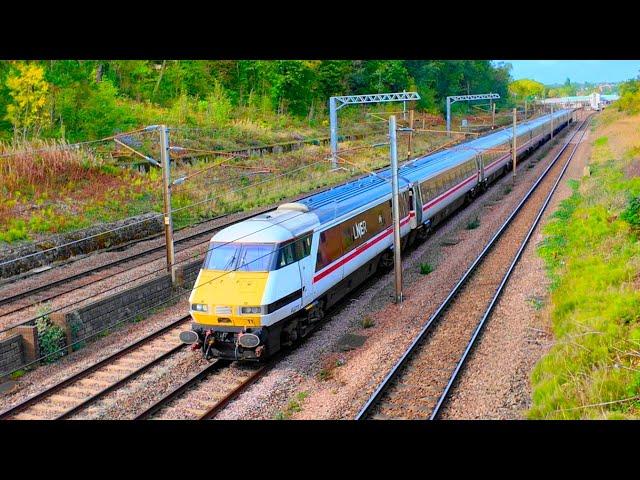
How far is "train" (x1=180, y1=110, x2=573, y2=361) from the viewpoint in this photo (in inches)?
545

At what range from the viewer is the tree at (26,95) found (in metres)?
32.2

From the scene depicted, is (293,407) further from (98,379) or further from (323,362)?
(98,379)

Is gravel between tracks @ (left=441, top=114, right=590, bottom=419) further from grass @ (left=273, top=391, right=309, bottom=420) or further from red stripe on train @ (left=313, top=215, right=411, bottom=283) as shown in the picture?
red stripe on train @ (left=313, top=215, right=411, bottom=283)

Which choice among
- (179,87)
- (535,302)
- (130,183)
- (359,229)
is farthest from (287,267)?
(179,87)

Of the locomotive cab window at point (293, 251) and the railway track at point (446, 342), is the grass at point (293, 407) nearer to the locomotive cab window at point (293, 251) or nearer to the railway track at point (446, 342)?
the railway track at point (446, 342)

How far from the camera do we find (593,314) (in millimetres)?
13242

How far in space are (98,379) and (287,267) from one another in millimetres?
4412

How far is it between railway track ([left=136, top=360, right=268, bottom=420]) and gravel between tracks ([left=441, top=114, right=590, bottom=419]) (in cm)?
393

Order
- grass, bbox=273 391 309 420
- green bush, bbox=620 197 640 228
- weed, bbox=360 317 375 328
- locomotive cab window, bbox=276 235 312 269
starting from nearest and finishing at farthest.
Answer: grass, bbox=273 391 309 420
locomotive cab window, bbox=276 235 312 269
weed, bbox=360 317 375 328
green bush, bbox=620 197 640 228

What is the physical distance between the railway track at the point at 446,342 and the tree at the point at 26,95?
22.1 m

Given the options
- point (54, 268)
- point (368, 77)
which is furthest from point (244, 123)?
point (54, 268)

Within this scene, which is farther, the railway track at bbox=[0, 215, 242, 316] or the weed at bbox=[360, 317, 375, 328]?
the railway track at bbox=[0, 215, 242, 316]

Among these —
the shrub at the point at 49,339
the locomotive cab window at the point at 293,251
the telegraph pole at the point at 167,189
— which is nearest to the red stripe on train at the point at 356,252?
the locomotive cab window at the point at 293,251

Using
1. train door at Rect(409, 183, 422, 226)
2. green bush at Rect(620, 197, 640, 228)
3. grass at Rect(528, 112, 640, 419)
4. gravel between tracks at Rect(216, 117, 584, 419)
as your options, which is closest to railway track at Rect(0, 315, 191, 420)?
gravel between tracks at Rect(216, 117, 584, 419)
